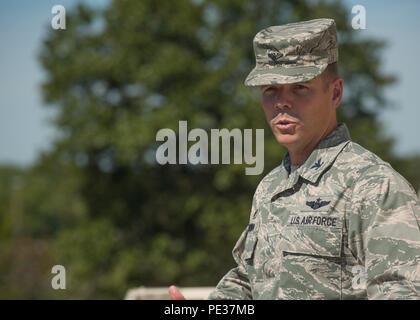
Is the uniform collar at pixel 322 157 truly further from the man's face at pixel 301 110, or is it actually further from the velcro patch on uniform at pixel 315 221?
the velcro patch on uniform at pixel 315 221

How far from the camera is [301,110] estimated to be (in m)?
2.59

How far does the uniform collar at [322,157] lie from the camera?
8.57ft

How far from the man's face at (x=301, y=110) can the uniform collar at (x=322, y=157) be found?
0.13 ft

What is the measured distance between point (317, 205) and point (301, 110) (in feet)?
1.25

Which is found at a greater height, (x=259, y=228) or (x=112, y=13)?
(x=112, y=13)

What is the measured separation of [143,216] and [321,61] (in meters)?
17.2

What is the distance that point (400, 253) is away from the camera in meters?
2.20

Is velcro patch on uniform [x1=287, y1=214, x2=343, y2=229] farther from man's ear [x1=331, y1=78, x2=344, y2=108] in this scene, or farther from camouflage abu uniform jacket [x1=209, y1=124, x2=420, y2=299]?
man's ear [x1=331, y1=78, x2=344, y2=108]

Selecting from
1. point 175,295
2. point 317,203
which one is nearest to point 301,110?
point 317,203

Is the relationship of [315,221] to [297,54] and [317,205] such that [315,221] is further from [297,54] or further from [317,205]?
[297,54]

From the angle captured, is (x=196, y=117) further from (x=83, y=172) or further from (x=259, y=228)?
(x=259, y=228)

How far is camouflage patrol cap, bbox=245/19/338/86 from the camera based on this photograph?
262cm

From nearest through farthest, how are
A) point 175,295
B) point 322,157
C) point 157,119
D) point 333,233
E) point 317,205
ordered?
point 333,233
point 317,205
point 322,157
point 175,295
point 157,119

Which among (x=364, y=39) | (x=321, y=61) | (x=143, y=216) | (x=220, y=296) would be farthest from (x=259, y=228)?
(x=364, y=39)
